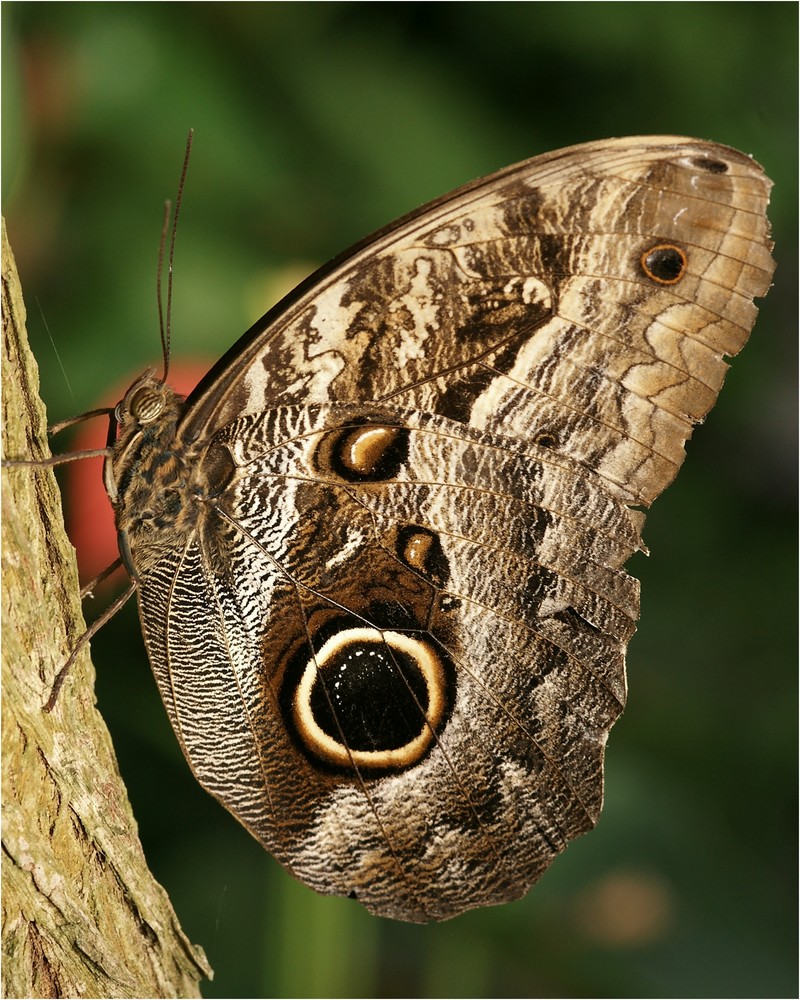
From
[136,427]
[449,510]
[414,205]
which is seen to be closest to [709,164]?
[449,510]

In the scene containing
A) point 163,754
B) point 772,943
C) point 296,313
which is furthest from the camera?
point 772,943

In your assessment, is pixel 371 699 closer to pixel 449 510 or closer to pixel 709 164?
pixel 449 510

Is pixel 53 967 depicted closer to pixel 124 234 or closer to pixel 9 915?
pixel 9 915

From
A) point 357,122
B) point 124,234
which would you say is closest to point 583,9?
point 357,122

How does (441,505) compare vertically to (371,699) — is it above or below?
above

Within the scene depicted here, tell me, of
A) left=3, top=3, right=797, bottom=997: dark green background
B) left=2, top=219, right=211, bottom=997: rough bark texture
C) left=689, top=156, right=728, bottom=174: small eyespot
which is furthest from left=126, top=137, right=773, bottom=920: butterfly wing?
left=3, top=3, right=797, bottom=997: dark green background

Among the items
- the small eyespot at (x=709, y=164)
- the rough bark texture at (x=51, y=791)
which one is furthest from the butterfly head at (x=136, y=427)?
the small eyespot at (x=709, y=164)
